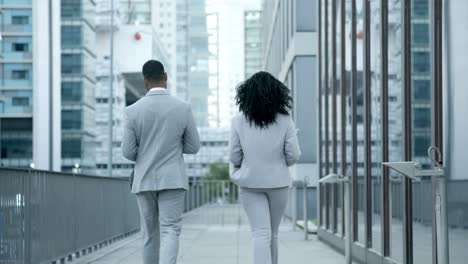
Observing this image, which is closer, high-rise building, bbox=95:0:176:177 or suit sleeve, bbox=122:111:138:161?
suit sleeve, bbox=122:111:138:161

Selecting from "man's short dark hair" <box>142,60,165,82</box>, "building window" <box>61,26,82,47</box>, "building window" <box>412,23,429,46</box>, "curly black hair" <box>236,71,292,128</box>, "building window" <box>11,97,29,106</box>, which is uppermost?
"building window" <box>61,26,82,47</box>

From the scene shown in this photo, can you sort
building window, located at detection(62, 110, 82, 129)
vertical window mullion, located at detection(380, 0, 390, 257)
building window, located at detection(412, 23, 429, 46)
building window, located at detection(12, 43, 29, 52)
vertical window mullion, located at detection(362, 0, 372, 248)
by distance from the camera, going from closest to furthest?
building window, located at detection(412, 23, 429, 46) → vertical window mullion, located at detection(380, 0, 390, 257) → vertical window mullion, located at detection(362, 0, 372, 248) → building window, located at detection(12, 43, 29, 52) → building window, located at detection(62, 110, 82, 129)

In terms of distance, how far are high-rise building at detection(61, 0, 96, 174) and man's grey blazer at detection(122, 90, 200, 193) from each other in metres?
70.9

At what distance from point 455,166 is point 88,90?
250 ft

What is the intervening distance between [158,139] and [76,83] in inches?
2904

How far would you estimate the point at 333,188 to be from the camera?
14.3 meters

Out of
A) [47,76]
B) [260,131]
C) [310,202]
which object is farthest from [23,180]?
[310,202]

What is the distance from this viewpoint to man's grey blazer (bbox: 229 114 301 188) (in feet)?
21.4

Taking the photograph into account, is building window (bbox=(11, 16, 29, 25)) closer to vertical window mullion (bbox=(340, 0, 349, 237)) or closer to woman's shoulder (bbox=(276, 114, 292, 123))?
vertical window mullion (bbox=(340, 0, 349, 237))

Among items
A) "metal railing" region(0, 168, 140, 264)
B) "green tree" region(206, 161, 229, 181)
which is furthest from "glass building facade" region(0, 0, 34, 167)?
"green tree" region(206, 161, 229, 181)

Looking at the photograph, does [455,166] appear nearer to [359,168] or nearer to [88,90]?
[359,168]

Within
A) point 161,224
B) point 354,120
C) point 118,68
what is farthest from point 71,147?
point 161,224

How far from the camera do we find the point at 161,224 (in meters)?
6.71

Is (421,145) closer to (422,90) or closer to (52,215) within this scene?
(422,90)
